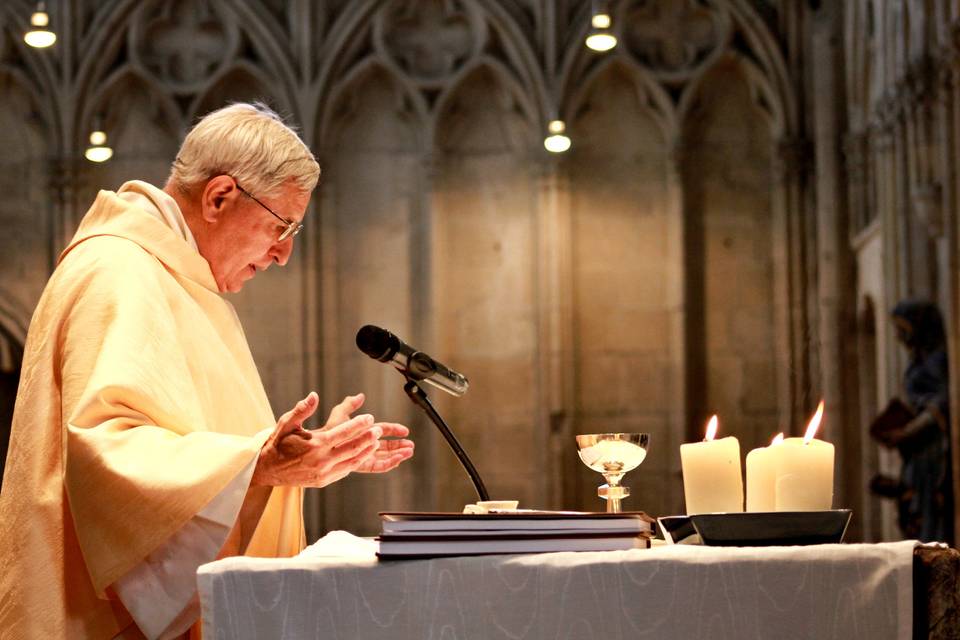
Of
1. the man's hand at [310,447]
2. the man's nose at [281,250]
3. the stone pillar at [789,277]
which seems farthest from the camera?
the stone pillar at [789,277]

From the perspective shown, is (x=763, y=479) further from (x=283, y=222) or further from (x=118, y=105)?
(x=118, y=105)

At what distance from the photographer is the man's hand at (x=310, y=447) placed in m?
2.20

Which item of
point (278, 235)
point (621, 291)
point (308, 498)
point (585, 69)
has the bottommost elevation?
point (308, 498)

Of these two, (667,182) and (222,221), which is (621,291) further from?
(222,221)

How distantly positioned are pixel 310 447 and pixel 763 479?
2.18ft

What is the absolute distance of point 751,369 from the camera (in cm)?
1127

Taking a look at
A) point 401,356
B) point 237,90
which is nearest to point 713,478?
point 401,356

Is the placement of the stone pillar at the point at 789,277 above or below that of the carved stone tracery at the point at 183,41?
below

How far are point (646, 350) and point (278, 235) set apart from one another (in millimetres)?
8663

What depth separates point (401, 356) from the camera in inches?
105

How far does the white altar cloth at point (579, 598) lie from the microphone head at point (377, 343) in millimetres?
812

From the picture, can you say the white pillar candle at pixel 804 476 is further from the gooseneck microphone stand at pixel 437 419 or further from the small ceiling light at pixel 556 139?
the small ceiling light at pixel 556 139

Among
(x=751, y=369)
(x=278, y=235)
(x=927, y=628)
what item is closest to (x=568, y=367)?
(x=751, y=369)

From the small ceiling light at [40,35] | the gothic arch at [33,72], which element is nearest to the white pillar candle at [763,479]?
the small ceiling light at [40,35]
